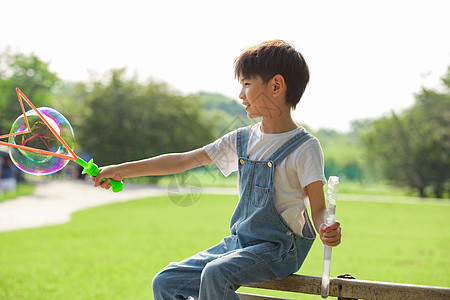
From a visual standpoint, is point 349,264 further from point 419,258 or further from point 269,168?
point 269,168

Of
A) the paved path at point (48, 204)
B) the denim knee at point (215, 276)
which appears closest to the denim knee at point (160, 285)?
the denim knee at point (215, 276)

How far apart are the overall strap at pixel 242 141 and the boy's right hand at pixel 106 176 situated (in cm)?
40

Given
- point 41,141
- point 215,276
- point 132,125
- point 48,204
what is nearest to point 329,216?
point 215,276

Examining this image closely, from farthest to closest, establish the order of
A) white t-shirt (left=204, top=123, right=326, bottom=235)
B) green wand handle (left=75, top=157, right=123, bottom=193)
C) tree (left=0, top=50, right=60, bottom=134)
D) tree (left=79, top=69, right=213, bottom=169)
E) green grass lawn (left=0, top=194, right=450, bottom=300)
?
tree (left=79, top=69, right=213, bottom=169)
tree (left=0, top=50, right=60, bottom=134)
green grass lawn (left=0, top=194, right=450, bottom=300)
green wand handle (left=75, top=157, right=123, bottom=193)
white t-shirt (left=204, top=123, right=326, bottom=235)

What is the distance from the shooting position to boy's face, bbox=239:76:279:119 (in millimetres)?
1562

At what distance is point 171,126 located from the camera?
22672mm

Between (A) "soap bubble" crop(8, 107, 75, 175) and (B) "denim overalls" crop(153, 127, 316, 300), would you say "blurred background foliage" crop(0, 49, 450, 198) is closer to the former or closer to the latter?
(A) "soap bubble" crop(8, 107, 75, 175)

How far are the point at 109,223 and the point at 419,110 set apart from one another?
1743cm

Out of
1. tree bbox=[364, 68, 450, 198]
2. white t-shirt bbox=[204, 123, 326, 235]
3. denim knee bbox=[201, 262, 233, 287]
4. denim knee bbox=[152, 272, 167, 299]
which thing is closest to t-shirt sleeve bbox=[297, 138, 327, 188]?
white t-shirt bbox=[204, 123, 326, 235]

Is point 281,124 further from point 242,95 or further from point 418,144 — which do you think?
point 418,144

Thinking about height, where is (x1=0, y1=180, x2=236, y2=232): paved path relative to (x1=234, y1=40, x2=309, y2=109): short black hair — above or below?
below

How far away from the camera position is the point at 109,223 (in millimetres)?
8250

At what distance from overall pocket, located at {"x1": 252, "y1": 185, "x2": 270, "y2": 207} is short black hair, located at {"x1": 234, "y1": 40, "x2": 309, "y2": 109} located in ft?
0.97

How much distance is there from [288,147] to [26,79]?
19184mm
